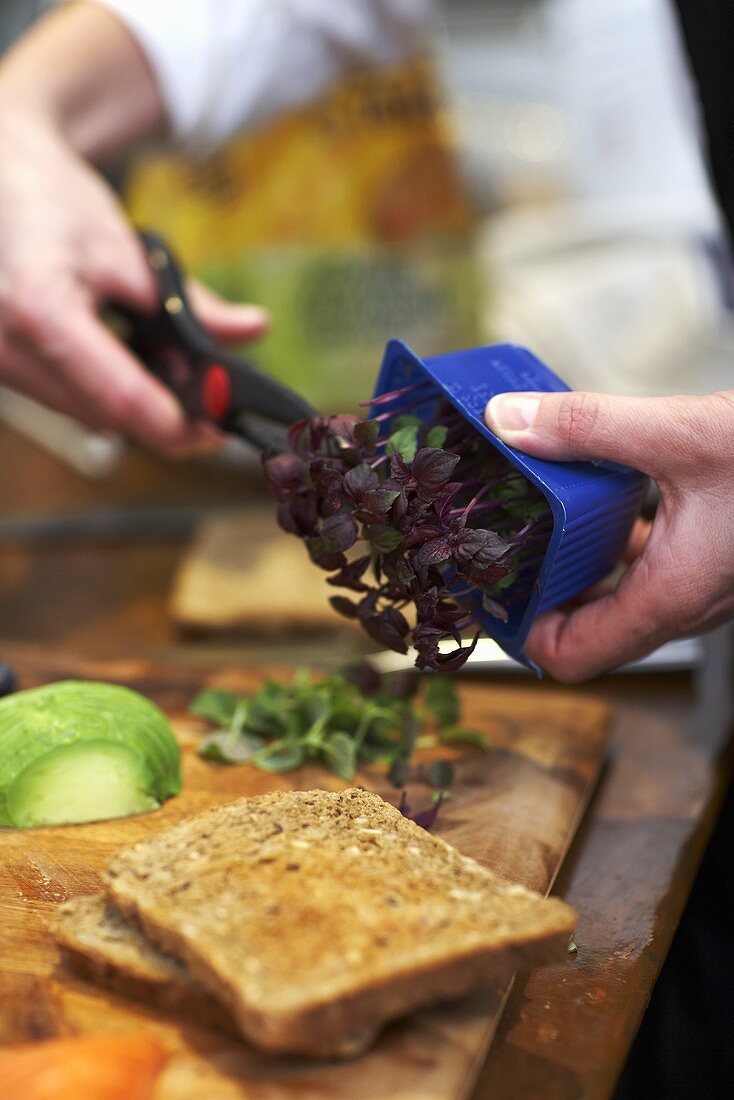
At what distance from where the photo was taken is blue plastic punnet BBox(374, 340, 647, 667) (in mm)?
1305

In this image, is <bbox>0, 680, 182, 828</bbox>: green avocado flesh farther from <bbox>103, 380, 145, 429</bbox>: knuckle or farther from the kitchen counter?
<bbox>103, 380, 145, 429</bbox>: knuckle

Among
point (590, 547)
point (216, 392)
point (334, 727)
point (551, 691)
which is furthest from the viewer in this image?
point (551, 691)

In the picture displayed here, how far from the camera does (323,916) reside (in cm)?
107

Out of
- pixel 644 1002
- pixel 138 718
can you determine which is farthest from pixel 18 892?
pixel 644 1002

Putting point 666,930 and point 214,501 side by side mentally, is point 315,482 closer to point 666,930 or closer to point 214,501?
point 666,930

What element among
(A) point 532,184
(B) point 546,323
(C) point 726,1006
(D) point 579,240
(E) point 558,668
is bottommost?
(C) point 726,1006

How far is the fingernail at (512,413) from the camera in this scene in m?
1.31

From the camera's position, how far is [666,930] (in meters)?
1.36

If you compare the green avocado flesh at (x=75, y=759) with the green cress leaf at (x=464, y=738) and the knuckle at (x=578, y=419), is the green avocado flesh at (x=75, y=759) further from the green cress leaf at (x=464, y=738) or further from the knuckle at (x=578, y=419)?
the knuckle at (x=578, y=419)

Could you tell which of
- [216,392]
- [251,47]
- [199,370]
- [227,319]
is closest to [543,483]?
[216,392]

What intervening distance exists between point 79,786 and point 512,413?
782mm

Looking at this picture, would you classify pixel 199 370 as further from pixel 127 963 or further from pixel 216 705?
pixel 127 963

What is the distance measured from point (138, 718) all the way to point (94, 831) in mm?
166

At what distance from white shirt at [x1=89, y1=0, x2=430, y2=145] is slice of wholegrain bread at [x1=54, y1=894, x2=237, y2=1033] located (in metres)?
2.05
